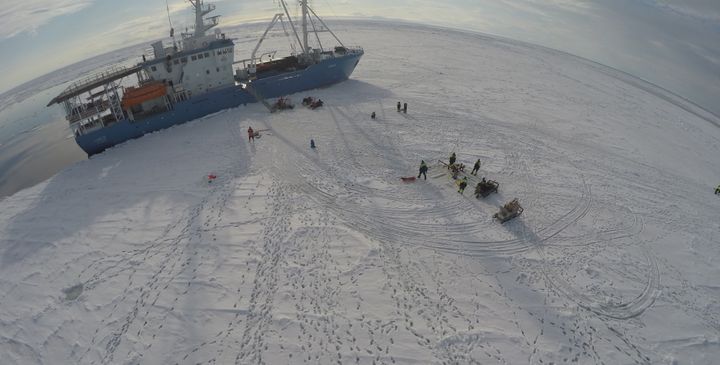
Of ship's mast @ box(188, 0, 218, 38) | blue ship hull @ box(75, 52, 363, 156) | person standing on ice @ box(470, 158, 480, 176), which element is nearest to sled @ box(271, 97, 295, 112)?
blue ship hull @ box(75, 52, 363, 156)

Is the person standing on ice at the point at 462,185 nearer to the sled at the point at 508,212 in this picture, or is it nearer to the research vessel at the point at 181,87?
the sled at the point at 508,212

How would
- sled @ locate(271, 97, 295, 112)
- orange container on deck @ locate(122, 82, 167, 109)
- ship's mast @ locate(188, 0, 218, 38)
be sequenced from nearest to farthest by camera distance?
orange container on deck @ locate(122, 82, 167, 109) → ship's mast @ locate(188, 0, 218, 38) → sled @ locate(271, 97, 295, 112)

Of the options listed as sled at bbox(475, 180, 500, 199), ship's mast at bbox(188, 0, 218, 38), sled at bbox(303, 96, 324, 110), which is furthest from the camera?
sled at bbox(303, 96, 324, 110)

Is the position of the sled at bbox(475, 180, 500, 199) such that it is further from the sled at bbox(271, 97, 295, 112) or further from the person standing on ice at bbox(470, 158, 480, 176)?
the sled at bbox(271, 97, 295, 112)

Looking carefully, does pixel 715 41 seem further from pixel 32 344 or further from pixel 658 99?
pixel 32 344

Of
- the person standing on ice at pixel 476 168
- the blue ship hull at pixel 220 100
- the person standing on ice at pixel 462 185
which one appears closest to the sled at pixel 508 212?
the person standing on ice at pixel 462 185

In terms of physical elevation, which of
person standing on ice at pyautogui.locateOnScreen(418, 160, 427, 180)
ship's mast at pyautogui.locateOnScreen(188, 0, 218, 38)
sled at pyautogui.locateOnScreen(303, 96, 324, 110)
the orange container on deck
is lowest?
person standing on ice at pyautogui.locateOnScreen(418, 160, 427, 180)
